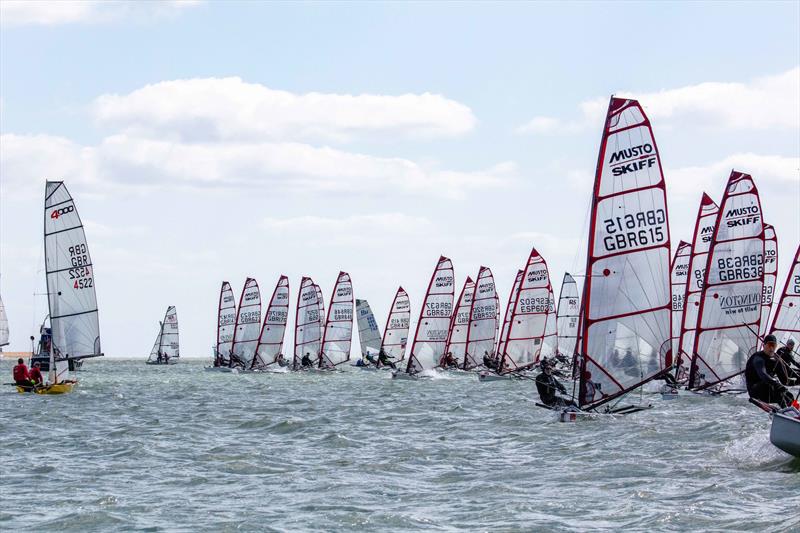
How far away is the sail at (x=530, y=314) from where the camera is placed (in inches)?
2067

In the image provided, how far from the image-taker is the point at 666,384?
37.8 m

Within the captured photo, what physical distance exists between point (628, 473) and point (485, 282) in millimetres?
41302

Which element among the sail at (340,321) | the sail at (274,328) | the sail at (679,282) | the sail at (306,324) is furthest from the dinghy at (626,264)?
the sail at (306,324)

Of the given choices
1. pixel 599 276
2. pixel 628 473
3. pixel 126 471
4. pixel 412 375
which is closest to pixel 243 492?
pixel 126 471

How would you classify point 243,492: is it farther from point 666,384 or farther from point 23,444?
point 666,384

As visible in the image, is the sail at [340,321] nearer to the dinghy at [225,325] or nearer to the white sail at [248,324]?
the white sail at [248,324]

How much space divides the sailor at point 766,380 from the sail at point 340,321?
52.2 metres

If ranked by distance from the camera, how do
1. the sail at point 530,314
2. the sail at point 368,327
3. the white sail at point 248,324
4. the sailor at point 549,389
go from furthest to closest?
1. the sail at point 368,327
2. the white sail at point 248,324
3. the sail at point 530,314
4. the sailor at point 549,389

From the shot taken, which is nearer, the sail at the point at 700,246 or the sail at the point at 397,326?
the sail at the point at 700,246

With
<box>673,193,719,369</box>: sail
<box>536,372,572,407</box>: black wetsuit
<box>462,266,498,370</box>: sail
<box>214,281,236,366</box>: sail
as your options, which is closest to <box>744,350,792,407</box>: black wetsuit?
<box>536,372,572,407</box>: black wetsuit

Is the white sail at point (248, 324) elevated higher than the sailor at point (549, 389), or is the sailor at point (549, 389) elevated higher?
the white sail at point (248, 324)

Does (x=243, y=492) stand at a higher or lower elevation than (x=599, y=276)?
lower

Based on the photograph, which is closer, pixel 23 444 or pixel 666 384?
pixel 23 444

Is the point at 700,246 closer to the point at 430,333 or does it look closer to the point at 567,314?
the point at 430,333
